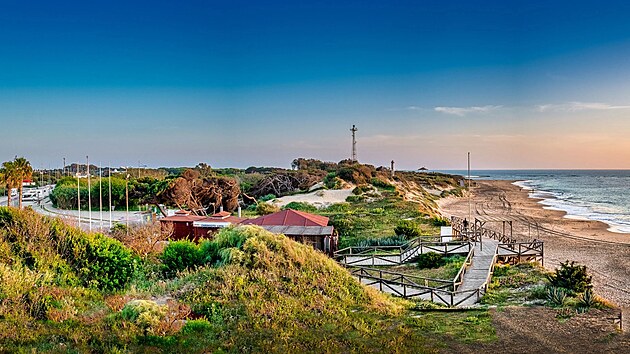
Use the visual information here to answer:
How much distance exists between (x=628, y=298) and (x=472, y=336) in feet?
38.5

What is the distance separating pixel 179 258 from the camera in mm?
15156

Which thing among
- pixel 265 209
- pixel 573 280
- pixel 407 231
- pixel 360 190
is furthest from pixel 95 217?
pixel 573 280

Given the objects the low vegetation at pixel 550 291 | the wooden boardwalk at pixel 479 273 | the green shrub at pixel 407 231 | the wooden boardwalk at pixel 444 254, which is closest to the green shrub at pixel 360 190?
the green shrub at pixel 407 231

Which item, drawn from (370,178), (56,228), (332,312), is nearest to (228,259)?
(332,312)

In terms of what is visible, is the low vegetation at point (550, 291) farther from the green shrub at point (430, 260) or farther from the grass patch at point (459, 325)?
the green shrub at point (430, 260)

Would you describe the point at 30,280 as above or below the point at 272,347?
above

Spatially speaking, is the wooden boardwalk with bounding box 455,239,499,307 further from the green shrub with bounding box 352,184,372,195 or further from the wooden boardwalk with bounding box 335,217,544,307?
the green shrub with bounding box 352,184,372,195

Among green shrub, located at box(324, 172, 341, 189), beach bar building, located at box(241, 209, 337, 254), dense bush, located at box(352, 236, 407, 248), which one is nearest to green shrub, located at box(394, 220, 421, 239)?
dense bush, located at box(352, 236, 407, 248)

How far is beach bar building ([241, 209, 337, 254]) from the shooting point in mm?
23234

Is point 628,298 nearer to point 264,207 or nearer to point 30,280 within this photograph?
point 30,280

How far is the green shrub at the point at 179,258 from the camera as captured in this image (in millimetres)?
15086

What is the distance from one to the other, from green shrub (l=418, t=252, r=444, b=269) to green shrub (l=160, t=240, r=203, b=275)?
10.4 metres

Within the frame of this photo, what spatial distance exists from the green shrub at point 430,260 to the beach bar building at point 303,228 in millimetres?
4529

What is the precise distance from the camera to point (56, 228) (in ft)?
44.0
